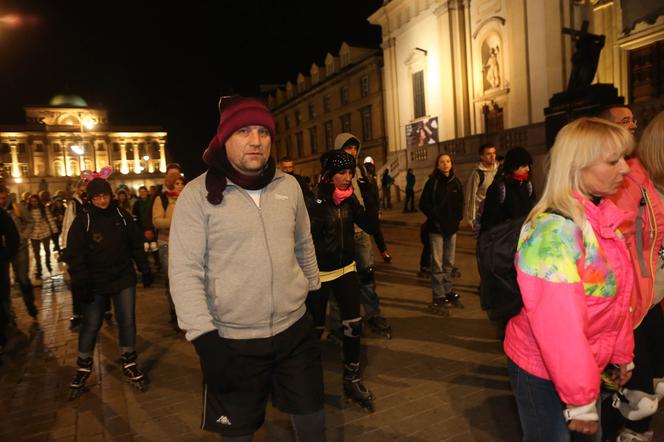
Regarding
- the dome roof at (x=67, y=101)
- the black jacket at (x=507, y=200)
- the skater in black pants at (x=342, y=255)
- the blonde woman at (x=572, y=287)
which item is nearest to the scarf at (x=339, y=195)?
the skater in black pants at (x=342, y=255)

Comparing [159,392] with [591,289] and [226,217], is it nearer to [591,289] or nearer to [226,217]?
[226,217]

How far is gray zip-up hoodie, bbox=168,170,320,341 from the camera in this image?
224cm

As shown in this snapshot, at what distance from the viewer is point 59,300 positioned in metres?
9.22

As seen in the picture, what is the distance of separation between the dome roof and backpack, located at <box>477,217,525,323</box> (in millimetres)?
103597

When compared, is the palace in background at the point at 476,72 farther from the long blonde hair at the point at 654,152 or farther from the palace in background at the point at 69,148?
the palace in background at the point at 69,148

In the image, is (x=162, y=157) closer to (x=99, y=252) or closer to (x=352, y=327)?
(x=99, y=252)

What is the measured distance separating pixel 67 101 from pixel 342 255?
10265cm

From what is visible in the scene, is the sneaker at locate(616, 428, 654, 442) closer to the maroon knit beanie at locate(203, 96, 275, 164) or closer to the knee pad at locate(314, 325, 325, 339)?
the knee pad at locate(314, 325, 325, 339)

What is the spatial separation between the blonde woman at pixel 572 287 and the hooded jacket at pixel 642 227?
1.86 feet

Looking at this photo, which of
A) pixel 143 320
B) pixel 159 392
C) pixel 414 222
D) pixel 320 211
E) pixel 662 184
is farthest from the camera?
pixel 414 222

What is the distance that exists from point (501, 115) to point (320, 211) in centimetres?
2260

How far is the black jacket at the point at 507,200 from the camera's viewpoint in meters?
5.18

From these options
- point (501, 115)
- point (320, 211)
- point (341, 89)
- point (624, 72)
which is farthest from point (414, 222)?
point (341, 89)

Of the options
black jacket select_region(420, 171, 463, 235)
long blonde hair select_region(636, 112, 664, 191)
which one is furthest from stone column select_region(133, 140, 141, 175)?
long blonde hair select_region(636, 112, 664, 191)
